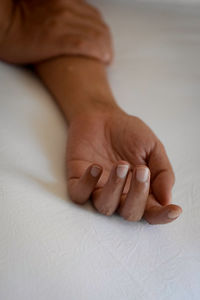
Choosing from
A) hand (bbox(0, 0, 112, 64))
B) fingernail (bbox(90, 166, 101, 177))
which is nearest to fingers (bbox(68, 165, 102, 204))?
fingernail (bbox(90, 166, 101, 177))

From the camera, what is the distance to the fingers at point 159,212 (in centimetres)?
42

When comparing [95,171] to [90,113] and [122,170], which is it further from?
[90,113]

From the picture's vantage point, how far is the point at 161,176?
0.48 meters

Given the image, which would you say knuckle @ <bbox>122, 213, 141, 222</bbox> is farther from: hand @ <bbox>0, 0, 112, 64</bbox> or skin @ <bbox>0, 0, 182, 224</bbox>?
hand @ <bbox>0, 0, 112, 64</bbox>

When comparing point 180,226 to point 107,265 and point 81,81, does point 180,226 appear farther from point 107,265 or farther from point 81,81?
point 81,81

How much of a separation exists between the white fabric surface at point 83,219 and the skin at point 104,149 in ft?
Answer: 0.07

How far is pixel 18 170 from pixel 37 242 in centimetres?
12

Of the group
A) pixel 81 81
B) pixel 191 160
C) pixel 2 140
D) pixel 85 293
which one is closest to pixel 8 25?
pixel 81 81

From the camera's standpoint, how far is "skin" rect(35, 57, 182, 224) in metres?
0.44

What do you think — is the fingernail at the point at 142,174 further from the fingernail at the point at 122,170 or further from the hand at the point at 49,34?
the hand at the point at 49,34

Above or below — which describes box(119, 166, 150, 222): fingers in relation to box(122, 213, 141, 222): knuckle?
above

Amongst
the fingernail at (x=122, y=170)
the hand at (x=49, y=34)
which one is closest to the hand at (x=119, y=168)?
the fingernail at (x=122, y=170)

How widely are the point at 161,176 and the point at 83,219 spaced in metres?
0.12

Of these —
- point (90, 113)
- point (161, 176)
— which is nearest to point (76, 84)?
point (90, 113)
